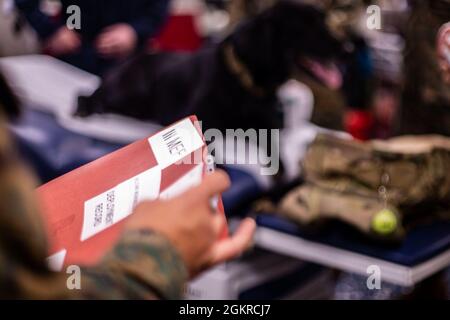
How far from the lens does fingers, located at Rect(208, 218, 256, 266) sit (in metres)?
0.59

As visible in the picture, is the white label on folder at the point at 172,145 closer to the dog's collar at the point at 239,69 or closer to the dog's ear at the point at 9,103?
the dog's ear at the point at 9,103

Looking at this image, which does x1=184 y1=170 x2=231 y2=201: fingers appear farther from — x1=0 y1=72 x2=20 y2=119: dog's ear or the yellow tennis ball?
the yellow tennis ball

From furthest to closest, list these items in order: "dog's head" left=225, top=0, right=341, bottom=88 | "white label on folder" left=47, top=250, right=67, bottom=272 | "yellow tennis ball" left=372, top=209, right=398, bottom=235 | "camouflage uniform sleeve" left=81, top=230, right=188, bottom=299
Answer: "dog's head" left=225, top=0, right=341, bottom=88, "yellow tennis ball" left=372, top=209, right=398, bottom=235, "white label on folder" left=47, top=250, right=67, bottom=272, "camouflage uniform sleeve" left=81, top=230, right=188, bottom=299

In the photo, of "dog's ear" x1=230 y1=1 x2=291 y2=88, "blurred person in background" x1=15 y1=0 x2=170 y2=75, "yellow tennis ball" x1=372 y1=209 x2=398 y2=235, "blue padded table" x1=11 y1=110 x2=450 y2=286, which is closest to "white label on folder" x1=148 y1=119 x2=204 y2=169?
"blue padded table" x1=11 y1=110 x2=450 y2=286

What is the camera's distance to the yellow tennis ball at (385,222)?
1402 millimetres

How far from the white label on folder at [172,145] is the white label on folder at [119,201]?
0.01m

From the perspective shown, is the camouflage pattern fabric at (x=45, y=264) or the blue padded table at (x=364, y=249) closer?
the camouflage pattern fabric at (x=45, y=264)

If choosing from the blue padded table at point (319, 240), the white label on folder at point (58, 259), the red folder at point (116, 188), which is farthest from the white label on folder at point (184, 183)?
the blue padded table at point (319, 240)

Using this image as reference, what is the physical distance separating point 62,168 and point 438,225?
928 mm

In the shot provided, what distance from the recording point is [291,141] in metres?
1.88

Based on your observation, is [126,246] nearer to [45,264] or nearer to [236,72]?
[45,264]

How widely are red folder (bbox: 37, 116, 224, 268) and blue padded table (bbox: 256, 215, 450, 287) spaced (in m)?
0.80

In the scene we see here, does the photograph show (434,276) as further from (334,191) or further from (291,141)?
(291,141)
